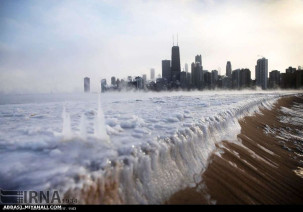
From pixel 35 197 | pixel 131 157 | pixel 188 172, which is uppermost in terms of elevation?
pixel 131 157

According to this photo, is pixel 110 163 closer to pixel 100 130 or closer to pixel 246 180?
pixel 100 130

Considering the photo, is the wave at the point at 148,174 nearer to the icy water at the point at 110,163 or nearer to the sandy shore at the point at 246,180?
the icy water at the point at 110,163

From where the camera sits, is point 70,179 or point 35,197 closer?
point 35,197

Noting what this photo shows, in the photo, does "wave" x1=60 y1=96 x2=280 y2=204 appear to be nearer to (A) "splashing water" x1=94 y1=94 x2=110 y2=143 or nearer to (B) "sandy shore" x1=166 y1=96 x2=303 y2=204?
(B) "sandy shore" x1=166 y1=96 x2=303 y2=204

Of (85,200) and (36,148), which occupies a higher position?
(36,148)

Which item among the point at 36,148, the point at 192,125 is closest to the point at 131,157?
the point at 36,148

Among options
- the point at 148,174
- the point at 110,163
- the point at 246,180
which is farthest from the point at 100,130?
the point at 246,180

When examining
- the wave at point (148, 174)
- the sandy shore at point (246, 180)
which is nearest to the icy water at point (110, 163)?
the wave at point (148, 174)

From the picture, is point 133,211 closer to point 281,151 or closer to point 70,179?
point 70,179

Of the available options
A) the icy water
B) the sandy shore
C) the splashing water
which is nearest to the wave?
the icy water
